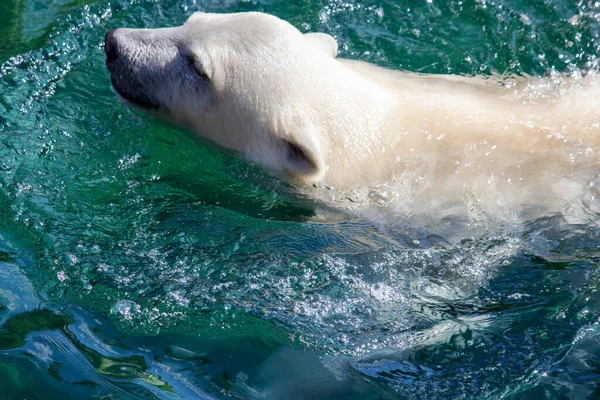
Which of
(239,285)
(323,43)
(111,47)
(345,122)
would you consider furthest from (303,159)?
(111,47)

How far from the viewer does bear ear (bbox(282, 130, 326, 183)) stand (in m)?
3.97

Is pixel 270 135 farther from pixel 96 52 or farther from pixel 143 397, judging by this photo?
pixel 96 52

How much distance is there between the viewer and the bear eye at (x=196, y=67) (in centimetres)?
429

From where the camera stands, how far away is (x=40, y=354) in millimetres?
3855

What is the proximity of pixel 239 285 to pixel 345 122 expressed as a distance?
4.04ft

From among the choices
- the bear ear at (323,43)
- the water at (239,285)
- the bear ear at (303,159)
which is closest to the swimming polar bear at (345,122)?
the bear ear at (303,159)

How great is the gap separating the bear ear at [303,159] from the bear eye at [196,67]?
0.68 metres

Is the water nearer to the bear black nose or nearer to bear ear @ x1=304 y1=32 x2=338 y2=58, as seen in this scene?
the bear black nose

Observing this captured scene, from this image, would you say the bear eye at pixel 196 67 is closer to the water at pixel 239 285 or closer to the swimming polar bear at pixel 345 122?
the swimming polar bear at pixel 345 122

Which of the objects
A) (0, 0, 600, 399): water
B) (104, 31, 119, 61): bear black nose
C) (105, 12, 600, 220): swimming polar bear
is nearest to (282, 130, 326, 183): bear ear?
(105, 12, 600, 220): swimming polar bear

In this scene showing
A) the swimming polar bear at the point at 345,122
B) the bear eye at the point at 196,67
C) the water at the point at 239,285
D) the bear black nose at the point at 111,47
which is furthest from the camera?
the bear black nose at the point at 111,47

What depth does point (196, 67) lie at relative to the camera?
14.2 ft

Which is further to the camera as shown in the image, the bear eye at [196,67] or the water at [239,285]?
the bear eye at [196,67]

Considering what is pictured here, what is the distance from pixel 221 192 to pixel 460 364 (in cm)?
206
